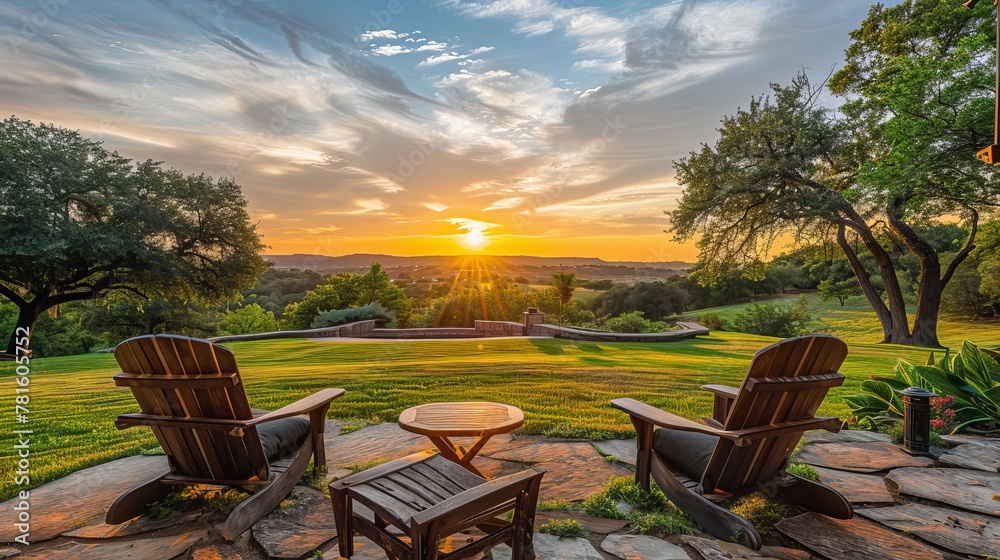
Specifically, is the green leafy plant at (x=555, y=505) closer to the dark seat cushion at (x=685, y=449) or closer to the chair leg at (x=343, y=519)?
the dark seat cushion at (x=685, y=449)

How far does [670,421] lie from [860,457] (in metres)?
2.30

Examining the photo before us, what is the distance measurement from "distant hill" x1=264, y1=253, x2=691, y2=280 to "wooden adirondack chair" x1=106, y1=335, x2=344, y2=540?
16841mm

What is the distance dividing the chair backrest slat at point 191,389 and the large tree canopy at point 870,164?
13413 mm

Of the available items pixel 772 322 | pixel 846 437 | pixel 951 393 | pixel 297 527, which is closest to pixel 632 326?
pixel 772 322

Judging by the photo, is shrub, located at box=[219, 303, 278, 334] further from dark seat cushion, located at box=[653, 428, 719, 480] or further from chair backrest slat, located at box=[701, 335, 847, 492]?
chair backrest slat, located at box=[701, 335, 847, 492]

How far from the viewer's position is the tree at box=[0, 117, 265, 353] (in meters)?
13.0

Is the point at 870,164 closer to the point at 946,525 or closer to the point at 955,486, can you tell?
the point at 955,486

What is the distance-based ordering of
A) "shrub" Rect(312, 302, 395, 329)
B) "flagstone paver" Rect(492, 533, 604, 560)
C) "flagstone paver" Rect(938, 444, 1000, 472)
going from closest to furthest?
"flagstone paver" Rect(492, 533, 604, 560) < "flagstone paver" Rect(938, 444, 1000, 472) < "shrub" Rect(312, 302, 395, 329)

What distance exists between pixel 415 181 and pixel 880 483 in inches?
426

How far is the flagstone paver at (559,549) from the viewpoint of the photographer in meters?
2.12

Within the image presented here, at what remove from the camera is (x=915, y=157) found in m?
10.2

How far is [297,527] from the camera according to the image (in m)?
2.41

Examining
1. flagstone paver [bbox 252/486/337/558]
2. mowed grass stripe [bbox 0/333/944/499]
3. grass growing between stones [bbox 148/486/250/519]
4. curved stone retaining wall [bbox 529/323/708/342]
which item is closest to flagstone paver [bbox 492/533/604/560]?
flagstone paver [bbox 252/486/337/558]

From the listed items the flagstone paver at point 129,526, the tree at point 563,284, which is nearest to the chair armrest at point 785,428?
the flagstone paver at point 129,526
